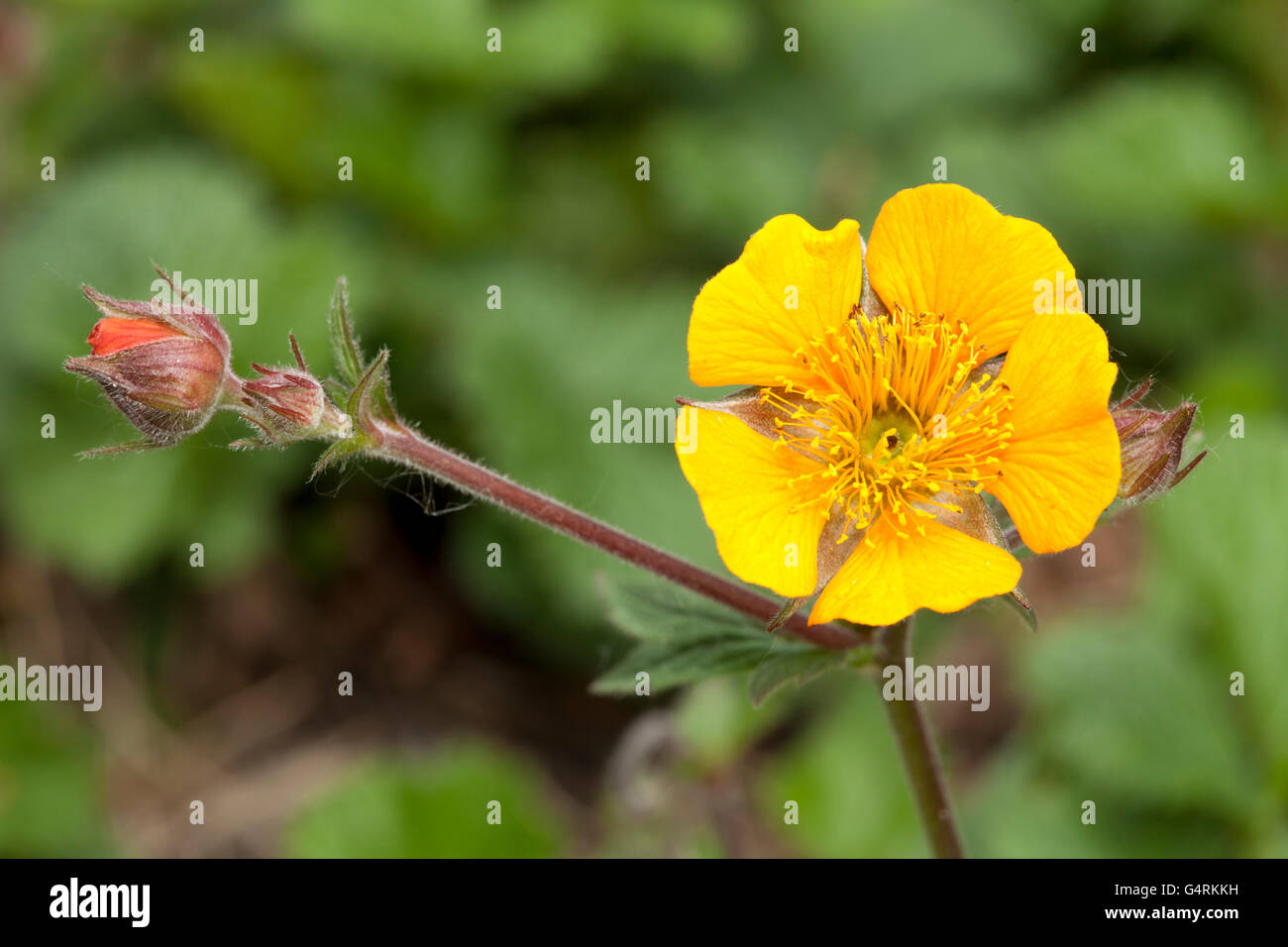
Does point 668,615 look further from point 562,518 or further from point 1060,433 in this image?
point 1060,433

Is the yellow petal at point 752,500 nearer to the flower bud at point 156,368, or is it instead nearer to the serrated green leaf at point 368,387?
the serrated green leaf at point 368,387

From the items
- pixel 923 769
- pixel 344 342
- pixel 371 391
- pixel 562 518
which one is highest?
pixel 344 342

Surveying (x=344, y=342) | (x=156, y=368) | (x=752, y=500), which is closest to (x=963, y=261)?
(x=752, y=500)

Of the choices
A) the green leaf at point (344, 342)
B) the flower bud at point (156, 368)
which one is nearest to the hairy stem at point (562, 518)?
the green leaf at point (344, 342)

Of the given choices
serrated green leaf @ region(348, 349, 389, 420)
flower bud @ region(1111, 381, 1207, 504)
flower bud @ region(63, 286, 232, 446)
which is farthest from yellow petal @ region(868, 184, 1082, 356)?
flower bud @ region(63, 286, 232, 446)

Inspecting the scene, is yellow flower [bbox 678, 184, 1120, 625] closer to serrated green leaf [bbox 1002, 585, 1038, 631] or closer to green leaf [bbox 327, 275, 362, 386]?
serrated green leaf [bbox 1002, 585, 1038, 631]

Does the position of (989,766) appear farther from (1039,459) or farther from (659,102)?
(659,102)
